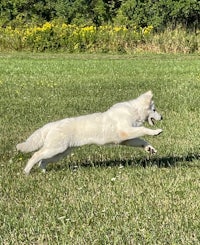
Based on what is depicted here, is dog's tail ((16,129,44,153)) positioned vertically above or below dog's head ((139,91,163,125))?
below

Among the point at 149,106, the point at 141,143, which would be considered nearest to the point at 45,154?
the point at 141,143

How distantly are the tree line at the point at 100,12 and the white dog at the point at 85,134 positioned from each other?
32608 mm

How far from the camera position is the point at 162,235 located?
400 centimetres

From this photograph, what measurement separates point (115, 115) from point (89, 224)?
2130mm

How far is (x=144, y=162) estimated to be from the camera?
689 cm

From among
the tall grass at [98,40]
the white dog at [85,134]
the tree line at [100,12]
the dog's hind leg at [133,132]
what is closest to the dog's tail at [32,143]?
the white dog at [85,134]

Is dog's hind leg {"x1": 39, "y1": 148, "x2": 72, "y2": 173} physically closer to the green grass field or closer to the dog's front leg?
the green grass field

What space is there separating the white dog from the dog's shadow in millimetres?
394

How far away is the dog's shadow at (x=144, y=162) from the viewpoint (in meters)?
6.68

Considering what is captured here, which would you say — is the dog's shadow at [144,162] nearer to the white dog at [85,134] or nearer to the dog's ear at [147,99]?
the white dog at [85,134]

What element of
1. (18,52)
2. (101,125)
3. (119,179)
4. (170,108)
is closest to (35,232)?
(119,179)

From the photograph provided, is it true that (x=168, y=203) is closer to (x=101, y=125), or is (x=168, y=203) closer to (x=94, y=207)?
(x=94, y=207)

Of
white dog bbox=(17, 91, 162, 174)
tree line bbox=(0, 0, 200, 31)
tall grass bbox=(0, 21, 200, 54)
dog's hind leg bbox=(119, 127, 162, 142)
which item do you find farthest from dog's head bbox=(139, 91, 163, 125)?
tree line bbox=(0, 0, 200, 31)

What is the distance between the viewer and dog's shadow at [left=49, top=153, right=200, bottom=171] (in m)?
6.68
